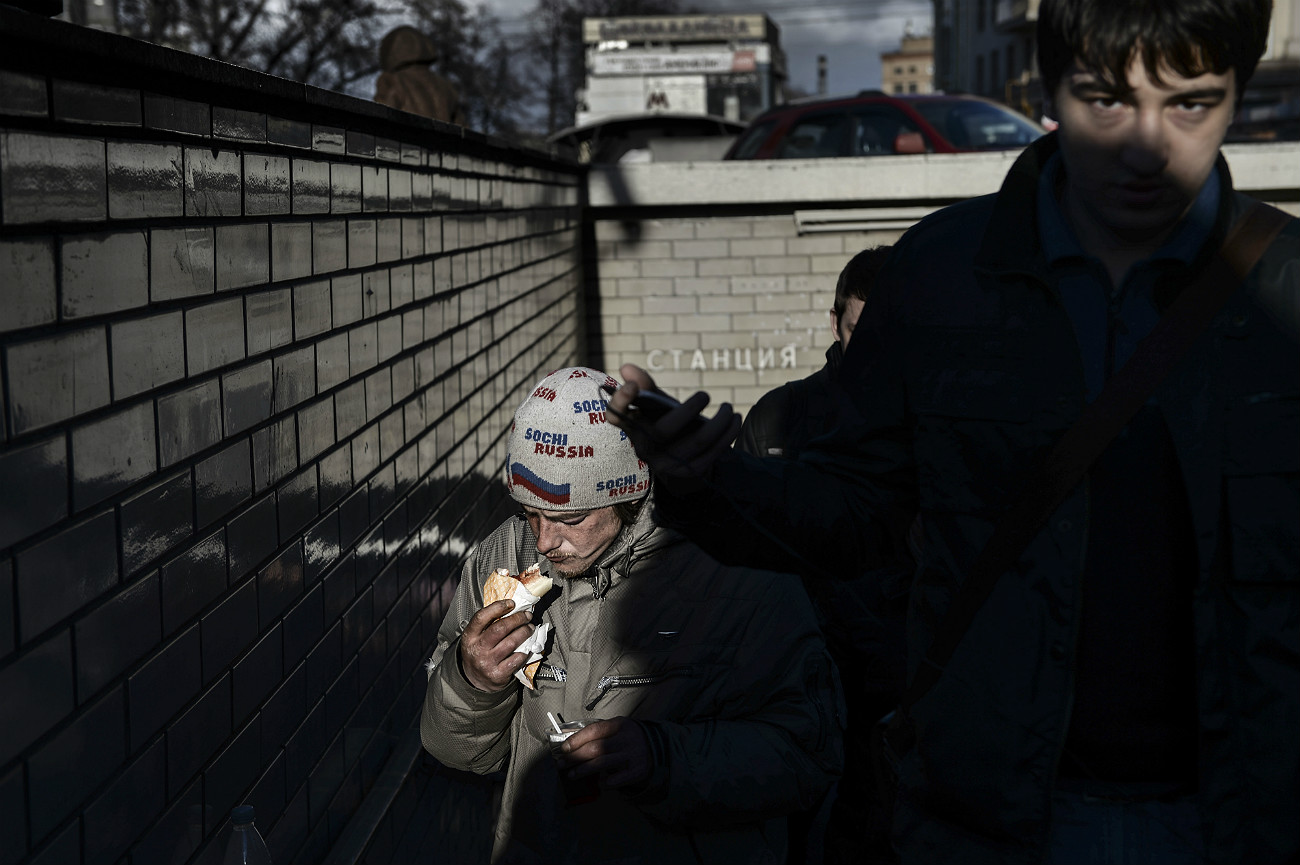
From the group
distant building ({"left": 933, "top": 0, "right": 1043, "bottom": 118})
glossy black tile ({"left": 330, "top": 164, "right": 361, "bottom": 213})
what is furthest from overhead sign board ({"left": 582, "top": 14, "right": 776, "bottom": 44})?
glossy black tile ({"left": 330, "top": 164, "right": 361, "bottom": 213})

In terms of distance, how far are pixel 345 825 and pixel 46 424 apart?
1.87 m

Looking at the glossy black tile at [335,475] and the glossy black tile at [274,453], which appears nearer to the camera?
the glossy black tile at [274,453]

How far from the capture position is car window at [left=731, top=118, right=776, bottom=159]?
43.5 feet

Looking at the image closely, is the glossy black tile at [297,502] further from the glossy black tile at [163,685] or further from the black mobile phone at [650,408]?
the black mobile phone at [650,408]

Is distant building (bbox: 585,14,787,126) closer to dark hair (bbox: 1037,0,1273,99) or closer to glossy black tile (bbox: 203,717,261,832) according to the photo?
glossy black tile (bbox: 203,717,261,832)

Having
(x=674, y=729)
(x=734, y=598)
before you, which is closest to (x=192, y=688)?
(x=674, y=729)

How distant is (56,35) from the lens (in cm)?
177

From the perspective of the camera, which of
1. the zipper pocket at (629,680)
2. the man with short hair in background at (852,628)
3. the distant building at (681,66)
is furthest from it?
the distant building at (681,66)

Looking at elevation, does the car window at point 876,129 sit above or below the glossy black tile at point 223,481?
above

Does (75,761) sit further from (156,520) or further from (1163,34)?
(1163,34)

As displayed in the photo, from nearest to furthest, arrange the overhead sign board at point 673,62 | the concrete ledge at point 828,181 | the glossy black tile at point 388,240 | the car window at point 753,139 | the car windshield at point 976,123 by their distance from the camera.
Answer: the glossy black tile at point 388,240 < the concrete ledge at point 828,181 < the car windshield at point 976,123 < the car window at point 753,139 < the overhead sign board at point 673,62

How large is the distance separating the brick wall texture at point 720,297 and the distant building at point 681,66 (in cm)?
2543

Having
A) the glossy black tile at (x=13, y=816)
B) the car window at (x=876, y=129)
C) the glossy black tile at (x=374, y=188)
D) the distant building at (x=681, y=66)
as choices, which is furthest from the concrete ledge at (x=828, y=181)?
A: the distant building at (x=681, y=66)

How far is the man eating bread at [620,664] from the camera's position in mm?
2723
